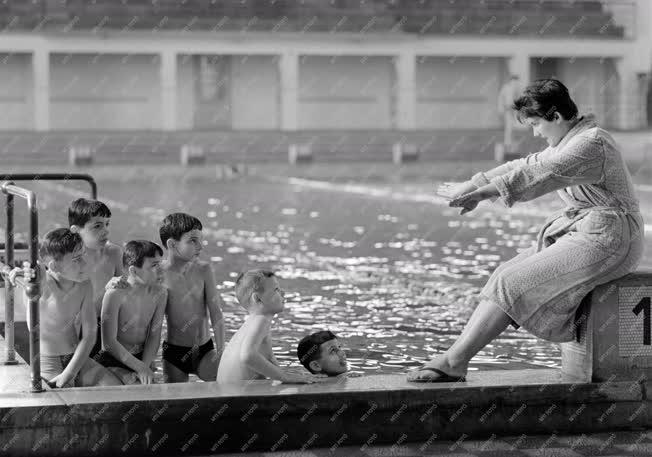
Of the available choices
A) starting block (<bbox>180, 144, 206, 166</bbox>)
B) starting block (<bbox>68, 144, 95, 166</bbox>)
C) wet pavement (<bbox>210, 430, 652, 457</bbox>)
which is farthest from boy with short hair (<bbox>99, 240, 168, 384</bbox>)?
starting block (<bbox>180, 144, 206, 166</bbox>)

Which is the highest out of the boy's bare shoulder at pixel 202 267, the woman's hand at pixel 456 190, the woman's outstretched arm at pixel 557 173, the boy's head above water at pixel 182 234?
the woman's outstretched arm at pixel 557 173

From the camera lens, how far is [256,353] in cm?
520

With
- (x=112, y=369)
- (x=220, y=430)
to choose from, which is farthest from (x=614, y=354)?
(x=112, y=369)

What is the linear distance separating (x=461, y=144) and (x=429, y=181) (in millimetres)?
13354

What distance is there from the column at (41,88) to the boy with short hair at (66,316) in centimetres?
3489

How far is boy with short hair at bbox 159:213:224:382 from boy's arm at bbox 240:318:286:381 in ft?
2.31

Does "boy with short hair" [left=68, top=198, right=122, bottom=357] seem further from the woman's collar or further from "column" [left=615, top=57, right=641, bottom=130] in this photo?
"column" [left=615, top=57, right=641, bottom=130]

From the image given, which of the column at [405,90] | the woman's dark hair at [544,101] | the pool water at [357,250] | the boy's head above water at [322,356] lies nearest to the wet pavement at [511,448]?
the boy's head above water at [322,356]

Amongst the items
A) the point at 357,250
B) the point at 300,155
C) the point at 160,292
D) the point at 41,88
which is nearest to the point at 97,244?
the point at 160,292

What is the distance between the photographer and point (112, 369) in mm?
5551

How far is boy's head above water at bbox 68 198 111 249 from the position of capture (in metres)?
5.80

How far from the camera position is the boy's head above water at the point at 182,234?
223 inches

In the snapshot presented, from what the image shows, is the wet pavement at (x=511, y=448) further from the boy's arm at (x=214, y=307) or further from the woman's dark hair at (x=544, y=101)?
the woman's dark hair at (x=544, y=101)

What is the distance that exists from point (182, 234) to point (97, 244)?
20.3 inches
